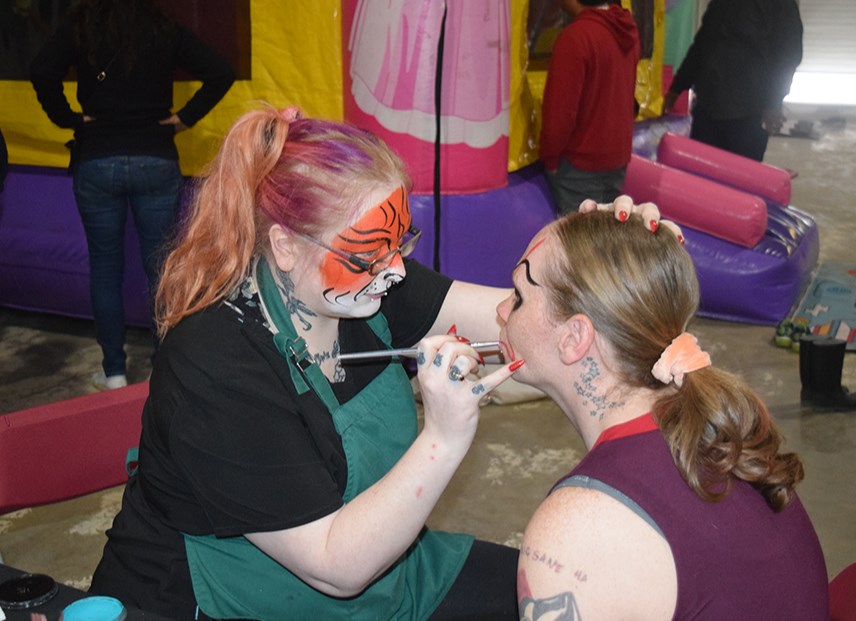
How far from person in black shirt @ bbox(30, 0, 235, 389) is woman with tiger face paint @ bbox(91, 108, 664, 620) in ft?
5.24

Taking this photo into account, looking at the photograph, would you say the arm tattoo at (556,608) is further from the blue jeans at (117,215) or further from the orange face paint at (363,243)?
the blue jeans at (117,215)

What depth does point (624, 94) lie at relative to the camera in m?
3.62

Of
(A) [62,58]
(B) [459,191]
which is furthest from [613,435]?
(A) [62,58]

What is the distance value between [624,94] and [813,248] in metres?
1.58

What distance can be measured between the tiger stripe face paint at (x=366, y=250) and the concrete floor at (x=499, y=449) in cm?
129

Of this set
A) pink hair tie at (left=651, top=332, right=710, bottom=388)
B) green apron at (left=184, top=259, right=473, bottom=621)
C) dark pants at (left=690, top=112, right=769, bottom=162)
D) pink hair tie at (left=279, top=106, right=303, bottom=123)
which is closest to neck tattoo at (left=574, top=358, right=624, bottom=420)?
pink hair tie at (left=651, top=332, right=710, bottom=388)

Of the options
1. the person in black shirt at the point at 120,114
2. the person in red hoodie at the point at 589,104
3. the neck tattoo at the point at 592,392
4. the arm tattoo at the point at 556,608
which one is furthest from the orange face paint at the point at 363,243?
the person in red hoodie at the point at 589,104

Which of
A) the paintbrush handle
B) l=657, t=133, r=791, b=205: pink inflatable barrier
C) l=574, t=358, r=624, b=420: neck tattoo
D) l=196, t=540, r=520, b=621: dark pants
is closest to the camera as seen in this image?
l=574, t=358, r=624, b=420: neck tattoo

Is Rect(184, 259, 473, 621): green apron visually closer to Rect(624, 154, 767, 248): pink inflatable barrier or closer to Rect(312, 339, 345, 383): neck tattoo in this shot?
Rect(312, 339, 345, 383): neck tattoo

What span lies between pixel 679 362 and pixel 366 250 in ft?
1.64

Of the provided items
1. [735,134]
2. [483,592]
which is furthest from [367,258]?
[735,134]

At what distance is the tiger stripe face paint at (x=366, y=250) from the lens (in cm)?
150

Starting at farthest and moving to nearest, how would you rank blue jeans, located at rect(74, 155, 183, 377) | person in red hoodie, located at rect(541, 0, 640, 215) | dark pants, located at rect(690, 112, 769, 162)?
1. dark pants, located at rect(690, 112, 769, 162)
2. person in red hoodie, located at rect(541, 0, 640, 215)
3. blue jeans, located at rect(74, 155, 183, 377)

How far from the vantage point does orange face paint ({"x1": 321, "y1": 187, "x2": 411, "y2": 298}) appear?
4.91 feet
